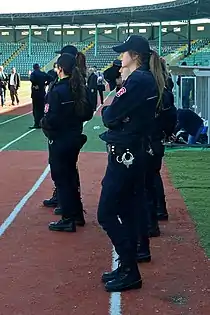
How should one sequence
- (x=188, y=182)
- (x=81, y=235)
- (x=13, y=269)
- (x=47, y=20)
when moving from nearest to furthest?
(x=13, y=269) → (x=81, y=235) → (x=188, y=182) → (x=47, y=20)

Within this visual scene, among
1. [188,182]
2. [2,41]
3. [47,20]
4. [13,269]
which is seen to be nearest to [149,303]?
[13,269]

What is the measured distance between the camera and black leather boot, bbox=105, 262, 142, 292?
525 cm

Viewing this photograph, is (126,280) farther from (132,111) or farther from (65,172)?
(65,172)

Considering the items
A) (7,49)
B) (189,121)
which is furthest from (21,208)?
(7,49)

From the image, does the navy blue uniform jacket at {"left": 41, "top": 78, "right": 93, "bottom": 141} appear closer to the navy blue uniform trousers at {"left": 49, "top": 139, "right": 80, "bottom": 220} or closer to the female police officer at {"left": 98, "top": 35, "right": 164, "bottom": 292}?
the navy blue uniform trousers at {"left": 49, "top": 139, "right": 80, "bottom": 220}

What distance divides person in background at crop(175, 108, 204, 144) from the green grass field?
23.3 inches

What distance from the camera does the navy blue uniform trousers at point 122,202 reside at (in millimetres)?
5113

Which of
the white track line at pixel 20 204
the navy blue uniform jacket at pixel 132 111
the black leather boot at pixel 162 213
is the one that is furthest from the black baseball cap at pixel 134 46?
the black leather boot at pixel 162 213

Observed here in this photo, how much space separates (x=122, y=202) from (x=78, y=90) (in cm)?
211

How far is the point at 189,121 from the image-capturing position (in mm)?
14500

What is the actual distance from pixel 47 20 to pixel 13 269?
6175 cm

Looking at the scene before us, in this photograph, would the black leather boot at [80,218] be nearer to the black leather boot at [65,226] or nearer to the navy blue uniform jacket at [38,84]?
the black leather boot at [65,226]

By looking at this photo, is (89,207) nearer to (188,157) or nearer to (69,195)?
(69,195)

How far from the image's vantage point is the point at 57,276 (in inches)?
223
